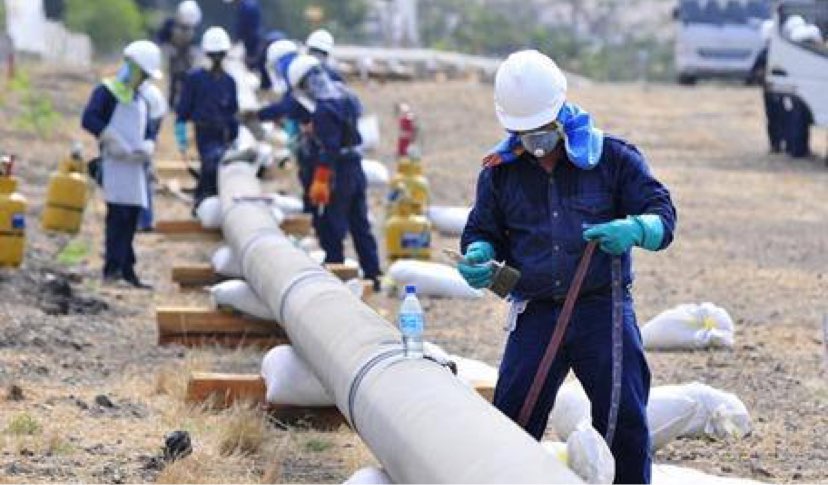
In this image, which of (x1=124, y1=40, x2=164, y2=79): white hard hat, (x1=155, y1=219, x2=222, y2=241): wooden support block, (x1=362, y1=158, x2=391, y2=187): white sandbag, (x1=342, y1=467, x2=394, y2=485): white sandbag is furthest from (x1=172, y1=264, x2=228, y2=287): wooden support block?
(x1=342, y1=467, x2=394, y2=485): white sandbag

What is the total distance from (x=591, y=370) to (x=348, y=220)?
778 centimetres

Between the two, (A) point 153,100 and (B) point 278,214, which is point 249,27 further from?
(B) point 278,214

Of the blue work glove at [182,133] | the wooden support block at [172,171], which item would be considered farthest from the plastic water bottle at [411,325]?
the wooden support block at [172,171]

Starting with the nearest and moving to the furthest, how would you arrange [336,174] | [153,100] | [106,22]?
[336,174] → [153,100] → [106,22]

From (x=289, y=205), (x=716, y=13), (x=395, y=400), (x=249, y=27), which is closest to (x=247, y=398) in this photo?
(x=395, y=400)

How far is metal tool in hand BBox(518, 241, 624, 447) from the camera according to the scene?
754 cm

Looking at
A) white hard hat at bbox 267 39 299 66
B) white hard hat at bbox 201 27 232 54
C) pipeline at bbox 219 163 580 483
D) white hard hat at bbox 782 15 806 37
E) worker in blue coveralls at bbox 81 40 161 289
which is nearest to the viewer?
pipeline at bbox 219 163 580 483

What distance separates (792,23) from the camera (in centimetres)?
2633

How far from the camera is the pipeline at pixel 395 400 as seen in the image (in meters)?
6.43

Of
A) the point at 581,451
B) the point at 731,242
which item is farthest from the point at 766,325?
the point at 581,451

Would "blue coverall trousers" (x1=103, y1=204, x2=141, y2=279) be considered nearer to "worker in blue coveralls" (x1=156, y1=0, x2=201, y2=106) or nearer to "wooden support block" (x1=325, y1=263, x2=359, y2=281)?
"wooden support block" (x1=325, y1=263, x2=359, y2=281)

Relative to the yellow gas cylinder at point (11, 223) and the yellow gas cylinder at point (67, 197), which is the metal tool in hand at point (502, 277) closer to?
the yellow gas cylinder at point (11, 223)

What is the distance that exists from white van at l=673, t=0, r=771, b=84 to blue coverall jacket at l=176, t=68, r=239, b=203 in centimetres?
2316

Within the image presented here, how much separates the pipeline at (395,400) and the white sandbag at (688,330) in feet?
6.97
